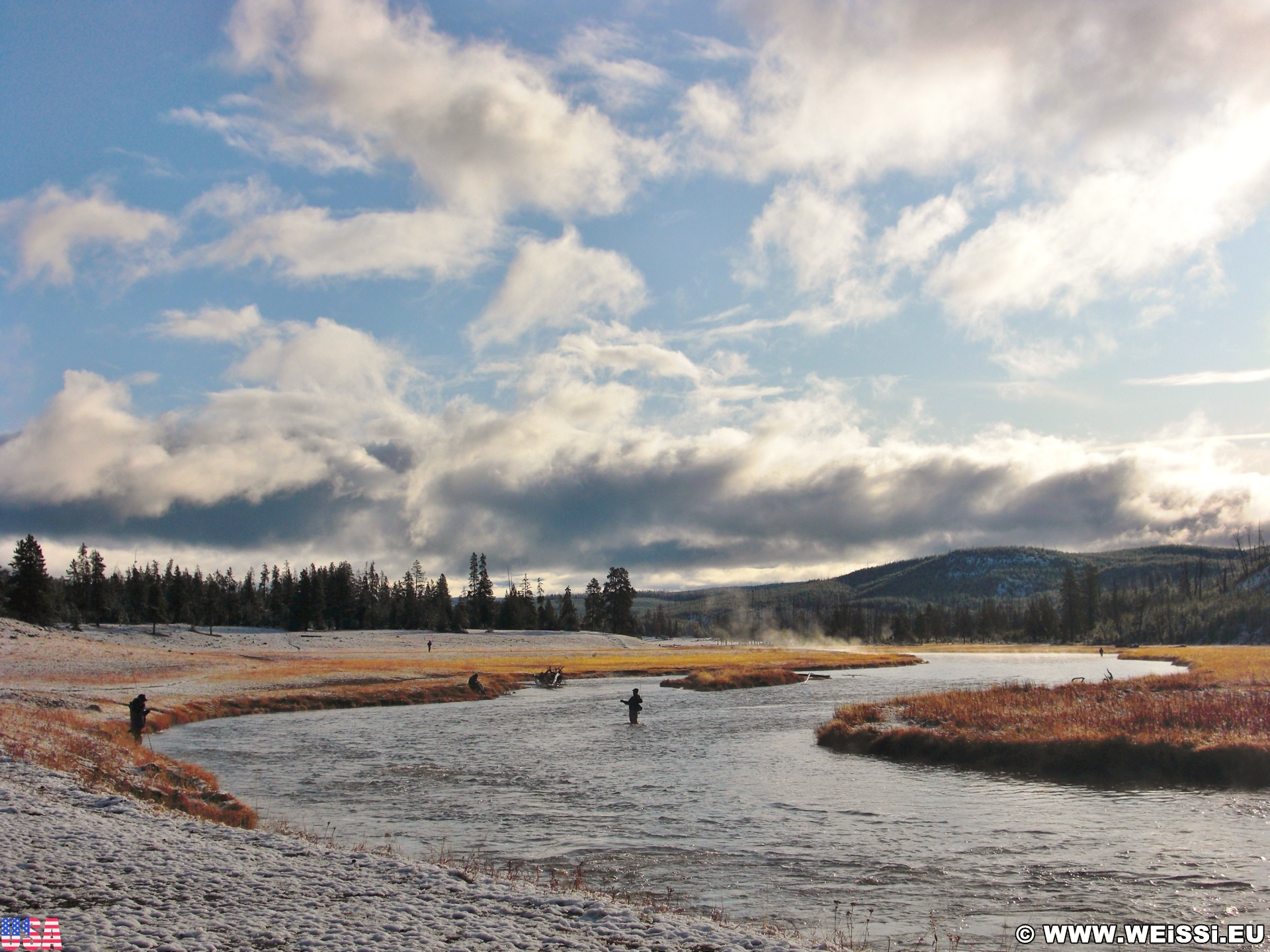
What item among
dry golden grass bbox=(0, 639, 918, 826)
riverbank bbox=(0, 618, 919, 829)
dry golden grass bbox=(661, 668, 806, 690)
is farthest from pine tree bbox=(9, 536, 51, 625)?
dry golden grass bbox=(661, 668, 806, 690)

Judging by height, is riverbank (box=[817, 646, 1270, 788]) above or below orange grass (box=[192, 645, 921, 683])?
above

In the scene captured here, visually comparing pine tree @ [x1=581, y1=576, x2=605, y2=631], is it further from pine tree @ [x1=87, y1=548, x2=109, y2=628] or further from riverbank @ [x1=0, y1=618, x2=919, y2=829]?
pine tree @ [x1=87, y1=548, x2=109, y2=628]

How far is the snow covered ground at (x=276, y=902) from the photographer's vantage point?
10.9 m

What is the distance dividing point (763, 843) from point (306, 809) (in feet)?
41.4

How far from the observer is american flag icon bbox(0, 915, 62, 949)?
9.79m

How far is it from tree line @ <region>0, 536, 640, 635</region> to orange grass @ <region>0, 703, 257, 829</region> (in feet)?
418

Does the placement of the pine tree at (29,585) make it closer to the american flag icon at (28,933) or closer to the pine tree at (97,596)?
the pine tree at (97,596)

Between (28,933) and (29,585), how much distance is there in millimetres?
131900

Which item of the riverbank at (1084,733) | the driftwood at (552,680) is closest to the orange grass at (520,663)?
the driftwood at (552,680)

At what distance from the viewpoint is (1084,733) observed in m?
30.2

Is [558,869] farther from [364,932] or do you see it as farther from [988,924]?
[988,924]

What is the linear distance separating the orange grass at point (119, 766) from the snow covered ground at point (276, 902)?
199 inches

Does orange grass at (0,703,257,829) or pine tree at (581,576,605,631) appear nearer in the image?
orange grass at (0,703,257,829)

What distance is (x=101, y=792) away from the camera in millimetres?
20156
